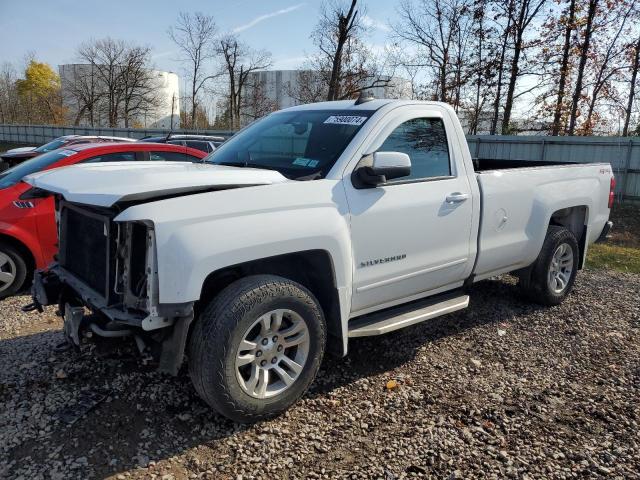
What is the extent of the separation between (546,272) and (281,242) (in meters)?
3.46

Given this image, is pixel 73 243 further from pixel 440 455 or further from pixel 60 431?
pixel 440 455

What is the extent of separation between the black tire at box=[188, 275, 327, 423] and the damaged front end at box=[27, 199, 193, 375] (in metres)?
0.13

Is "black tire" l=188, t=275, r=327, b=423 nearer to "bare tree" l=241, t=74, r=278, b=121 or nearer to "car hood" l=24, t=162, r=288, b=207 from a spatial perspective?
"car hood" l=24, t=162, r=288, b=207

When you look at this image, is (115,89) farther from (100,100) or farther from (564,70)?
(564,70)

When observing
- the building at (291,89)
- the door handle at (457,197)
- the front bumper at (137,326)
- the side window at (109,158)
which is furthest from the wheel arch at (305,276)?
the building at (291,89)

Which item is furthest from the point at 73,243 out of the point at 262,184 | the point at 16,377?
the point at 262,184

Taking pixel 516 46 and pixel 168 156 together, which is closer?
pixel 168 156

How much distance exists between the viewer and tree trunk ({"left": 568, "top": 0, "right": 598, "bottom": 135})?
19.8 metres

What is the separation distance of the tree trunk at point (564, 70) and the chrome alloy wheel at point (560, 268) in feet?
59.2

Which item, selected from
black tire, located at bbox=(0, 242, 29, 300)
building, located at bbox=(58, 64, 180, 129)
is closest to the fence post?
black tire, located at bbox=(0, 242, 29, 300)

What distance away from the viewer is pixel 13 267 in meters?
5.36

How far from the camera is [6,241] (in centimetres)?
532

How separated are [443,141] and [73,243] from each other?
2.94 m

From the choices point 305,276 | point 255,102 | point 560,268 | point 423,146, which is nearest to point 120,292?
point 305,276
